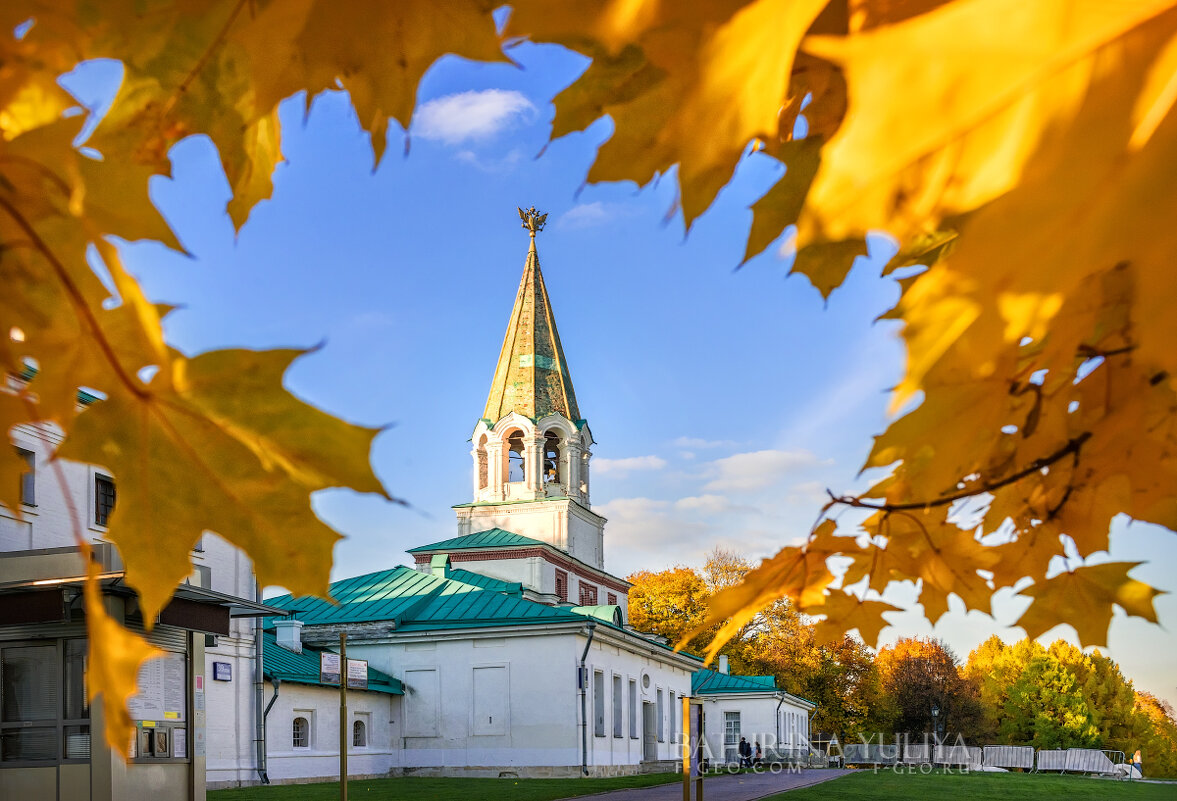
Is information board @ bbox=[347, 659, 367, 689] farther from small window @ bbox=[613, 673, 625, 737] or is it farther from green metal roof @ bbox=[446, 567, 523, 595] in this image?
small window @ bbox=[613, 673, 625, 737]

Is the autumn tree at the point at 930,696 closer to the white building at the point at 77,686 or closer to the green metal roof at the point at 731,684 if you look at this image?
the green metal roof at the point at 731,684

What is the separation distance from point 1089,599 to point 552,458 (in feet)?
131

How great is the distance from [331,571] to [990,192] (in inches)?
25.5

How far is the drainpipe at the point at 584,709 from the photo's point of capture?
2495 centimetres

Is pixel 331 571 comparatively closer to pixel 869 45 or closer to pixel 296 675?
pixel 869 45

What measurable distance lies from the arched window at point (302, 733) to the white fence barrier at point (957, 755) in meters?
42.8

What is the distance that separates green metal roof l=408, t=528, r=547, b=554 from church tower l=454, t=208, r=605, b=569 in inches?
68.8

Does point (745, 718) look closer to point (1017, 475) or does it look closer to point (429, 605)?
point (429, 605)

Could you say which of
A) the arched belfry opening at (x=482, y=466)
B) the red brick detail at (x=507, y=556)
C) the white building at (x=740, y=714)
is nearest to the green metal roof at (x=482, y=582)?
the red brick detail at (x=507, y=556)

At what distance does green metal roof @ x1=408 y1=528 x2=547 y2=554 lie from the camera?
116 feet

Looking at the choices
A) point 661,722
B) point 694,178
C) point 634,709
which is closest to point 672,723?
point 661,722

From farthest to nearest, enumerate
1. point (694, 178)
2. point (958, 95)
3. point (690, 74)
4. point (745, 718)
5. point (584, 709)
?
point (745, 718) → point (584, 709) → point (690, 74) → point (694, 178) → point (958, 95)

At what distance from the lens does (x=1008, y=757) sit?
194 feet

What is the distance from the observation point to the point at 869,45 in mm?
428
